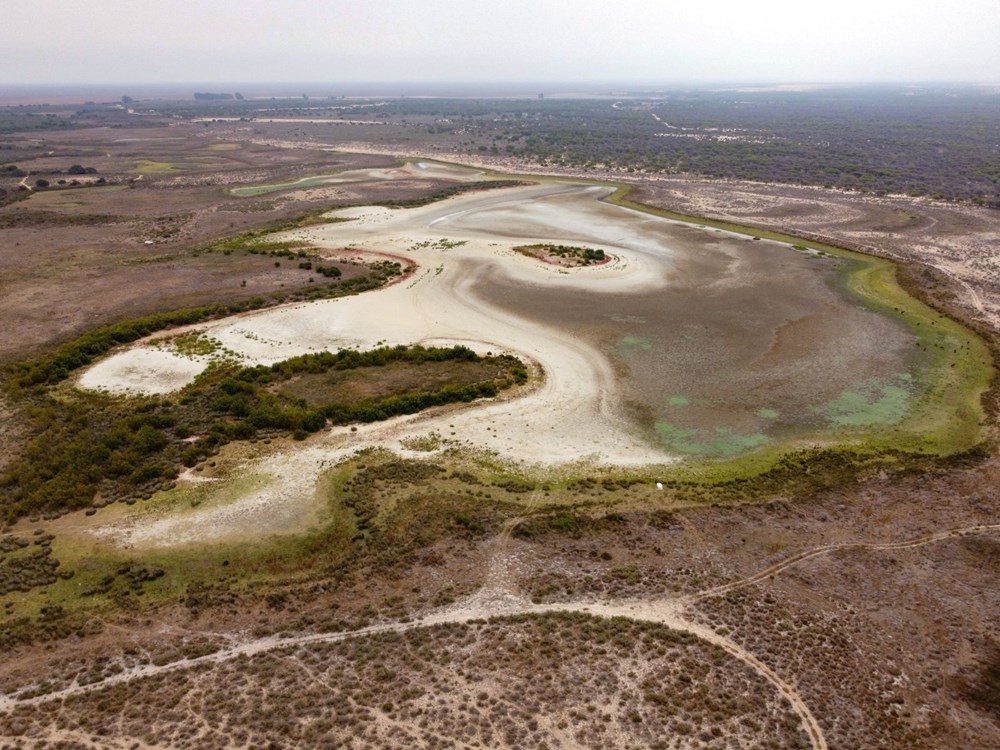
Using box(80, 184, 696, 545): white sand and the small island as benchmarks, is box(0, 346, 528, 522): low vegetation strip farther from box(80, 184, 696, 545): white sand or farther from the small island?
the small island

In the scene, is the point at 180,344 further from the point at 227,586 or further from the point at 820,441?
the point at 820,441

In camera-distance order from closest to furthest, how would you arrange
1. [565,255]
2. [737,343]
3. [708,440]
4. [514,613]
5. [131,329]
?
[514,613]
[708,440]
[737,343]
[131,329]
[565,255]

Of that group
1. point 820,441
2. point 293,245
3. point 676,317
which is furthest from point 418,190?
point 820,441

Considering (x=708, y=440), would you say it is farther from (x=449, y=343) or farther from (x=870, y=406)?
(x=449, y=343)

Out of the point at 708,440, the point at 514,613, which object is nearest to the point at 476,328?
the point at 708,440

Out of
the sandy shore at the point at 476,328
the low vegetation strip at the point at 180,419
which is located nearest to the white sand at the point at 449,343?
the sandy shore at the point at 476,328
